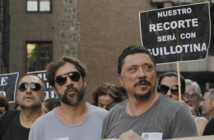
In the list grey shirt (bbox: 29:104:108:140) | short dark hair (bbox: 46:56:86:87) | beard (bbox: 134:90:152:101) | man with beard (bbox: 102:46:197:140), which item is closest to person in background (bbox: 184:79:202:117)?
short dark hair (bbox: 46:56:86:87)

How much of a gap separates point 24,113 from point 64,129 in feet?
4.58

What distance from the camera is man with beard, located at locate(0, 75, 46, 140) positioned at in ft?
16.4

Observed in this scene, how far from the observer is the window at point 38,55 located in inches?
804

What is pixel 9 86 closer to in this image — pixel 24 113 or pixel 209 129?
pixel 24 113

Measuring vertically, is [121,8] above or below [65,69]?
above

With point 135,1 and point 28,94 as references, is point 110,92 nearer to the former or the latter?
point 28,94

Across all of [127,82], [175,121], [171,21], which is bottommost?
[175,121]

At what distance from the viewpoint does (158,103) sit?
10.7 ft

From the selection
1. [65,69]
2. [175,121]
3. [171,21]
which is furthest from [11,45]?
[175,121]

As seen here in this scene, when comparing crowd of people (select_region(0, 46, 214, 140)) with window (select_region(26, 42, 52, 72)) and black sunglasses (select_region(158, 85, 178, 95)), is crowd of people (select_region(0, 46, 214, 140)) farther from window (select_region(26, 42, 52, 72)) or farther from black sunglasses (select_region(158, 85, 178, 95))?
window (select_region(26, 42, 52, 72))

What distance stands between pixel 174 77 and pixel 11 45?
50.3 feet

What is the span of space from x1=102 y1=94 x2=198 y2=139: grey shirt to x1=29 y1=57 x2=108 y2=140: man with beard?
2.17 feet

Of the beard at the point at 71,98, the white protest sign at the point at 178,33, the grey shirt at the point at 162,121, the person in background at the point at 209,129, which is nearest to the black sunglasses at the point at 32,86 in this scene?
the beard at the point at 71,98

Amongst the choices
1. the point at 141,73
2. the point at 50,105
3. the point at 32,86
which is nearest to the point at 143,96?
the point at 141,73
